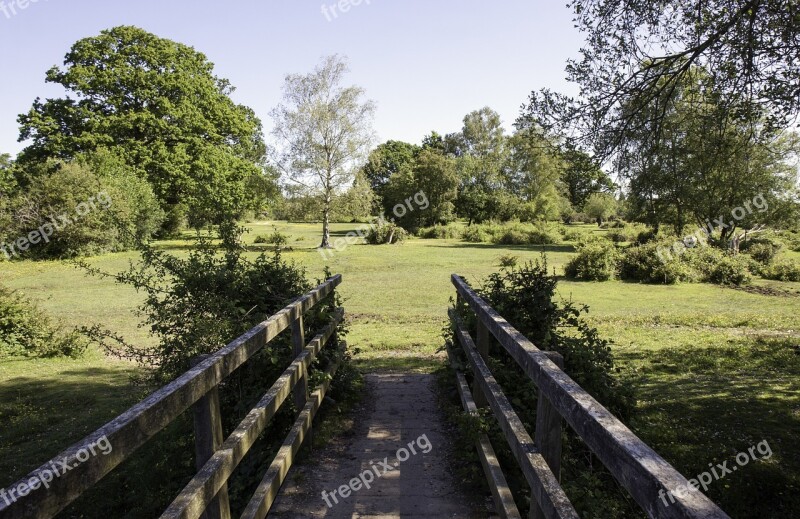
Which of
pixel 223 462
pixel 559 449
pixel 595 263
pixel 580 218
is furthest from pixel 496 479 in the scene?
pixel 580 218

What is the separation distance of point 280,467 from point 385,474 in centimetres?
95

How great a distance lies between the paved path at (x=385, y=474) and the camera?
10.8 ft

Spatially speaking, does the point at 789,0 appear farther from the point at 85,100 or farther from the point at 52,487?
the point at 85,100

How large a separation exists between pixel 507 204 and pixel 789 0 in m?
51.2

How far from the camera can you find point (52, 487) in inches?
47.5

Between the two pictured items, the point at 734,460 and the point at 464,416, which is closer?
the point at 464,416

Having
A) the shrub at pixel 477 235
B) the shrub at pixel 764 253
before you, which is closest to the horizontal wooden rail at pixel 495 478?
the shrub at pixel 764 253

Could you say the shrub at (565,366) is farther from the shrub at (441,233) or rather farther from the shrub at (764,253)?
the shrub at (441,233)

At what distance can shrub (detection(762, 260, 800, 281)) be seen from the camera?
2202cm

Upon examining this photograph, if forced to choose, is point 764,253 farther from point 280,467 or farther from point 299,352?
point 280,467

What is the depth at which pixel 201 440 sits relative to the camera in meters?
2.23

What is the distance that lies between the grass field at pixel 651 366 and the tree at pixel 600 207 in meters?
42.7

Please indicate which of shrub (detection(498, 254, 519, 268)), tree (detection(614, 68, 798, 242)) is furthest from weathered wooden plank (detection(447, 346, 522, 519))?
tree (detection(614, 68, 798, 242))

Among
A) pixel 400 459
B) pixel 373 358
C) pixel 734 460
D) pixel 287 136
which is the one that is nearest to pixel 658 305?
pixel 373 358
